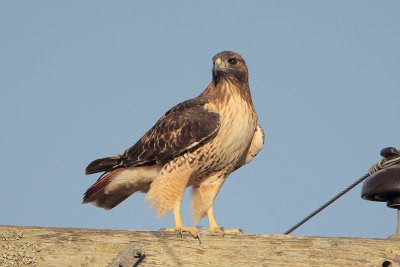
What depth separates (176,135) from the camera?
6520mm

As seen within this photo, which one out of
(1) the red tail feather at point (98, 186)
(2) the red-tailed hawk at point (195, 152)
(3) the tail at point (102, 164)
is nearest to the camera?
(2) the red-tailed hawk at point (195, 152)

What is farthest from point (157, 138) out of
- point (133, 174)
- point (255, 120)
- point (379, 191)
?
point (379, 191)

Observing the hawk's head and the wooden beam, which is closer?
the wooden beam

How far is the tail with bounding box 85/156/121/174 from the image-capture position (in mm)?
6902

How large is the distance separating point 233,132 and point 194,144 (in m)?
0.35

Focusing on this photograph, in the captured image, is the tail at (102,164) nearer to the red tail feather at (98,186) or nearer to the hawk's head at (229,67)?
the red tail feather at (98,186)

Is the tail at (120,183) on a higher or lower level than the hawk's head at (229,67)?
lower

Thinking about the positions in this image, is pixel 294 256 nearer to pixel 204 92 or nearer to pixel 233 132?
pixel 233 132

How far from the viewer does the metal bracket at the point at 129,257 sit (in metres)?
3.82

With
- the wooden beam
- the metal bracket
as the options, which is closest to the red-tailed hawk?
the wooden beam

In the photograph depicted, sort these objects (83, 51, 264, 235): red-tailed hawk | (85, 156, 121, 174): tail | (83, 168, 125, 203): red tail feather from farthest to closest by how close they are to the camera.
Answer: (85, 156, 121, 174): tail, (83, 168, 125, 203): red tail feather, (83, 51, 264, 235): red-tailed hawk

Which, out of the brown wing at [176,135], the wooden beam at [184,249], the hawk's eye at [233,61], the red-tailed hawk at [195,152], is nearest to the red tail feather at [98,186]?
the red-tailed hawk at [195,152]

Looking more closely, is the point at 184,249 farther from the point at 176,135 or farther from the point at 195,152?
the point at 176,135

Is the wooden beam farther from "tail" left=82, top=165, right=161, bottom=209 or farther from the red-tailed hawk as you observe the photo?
"tail" left=82, top=165, right=161, bottom=209
